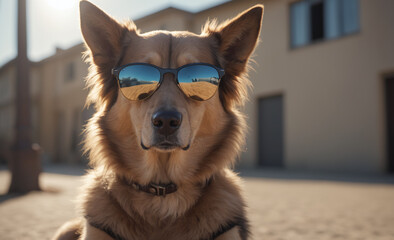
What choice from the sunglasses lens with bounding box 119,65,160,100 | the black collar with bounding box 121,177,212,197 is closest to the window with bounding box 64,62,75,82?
the sunglasses lens with bounding box 119,65,160,100

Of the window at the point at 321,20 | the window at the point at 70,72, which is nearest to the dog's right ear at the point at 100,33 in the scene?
Answer: the window at the point at 321,20

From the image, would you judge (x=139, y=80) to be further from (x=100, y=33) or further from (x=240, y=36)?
(x=240, y=36)

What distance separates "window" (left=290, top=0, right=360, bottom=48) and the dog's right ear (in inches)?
519

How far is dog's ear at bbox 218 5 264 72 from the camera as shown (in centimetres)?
314

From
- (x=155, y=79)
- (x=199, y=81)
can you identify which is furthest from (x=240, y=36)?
(x=155, y=79)

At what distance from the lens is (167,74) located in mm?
2979

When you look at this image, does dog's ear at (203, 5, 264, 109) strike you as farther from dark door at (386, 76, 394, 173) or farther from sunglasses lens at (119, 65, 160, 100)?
dark door at (386, 76, 394, 173)

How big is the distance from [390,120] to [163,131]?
1291 cm

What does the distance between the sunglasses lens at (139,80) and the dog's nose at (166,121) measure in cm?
34

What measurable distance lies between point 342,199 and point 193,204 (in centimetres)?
472

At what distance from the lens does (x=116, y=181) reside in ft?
9.39

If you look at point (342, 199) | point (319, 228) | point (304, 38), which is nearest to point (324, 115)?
point (304, 38)

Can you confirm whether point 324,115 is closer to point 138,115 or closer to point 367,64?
point 367,64

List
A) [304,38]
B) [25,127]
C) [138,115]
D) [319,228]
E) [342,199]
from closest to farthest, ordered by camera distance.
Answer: [138,115] < [319,228] < [342,199] < [25,127] < [304,38]
